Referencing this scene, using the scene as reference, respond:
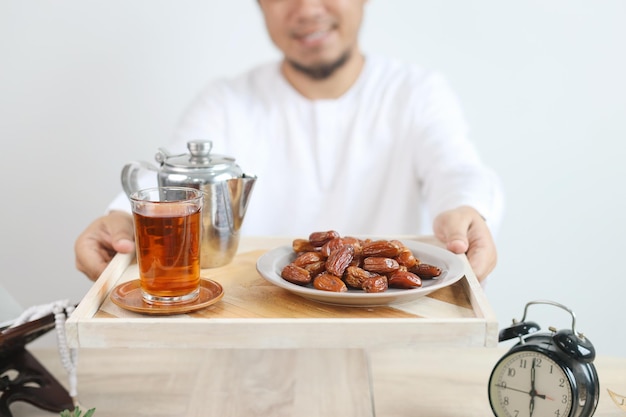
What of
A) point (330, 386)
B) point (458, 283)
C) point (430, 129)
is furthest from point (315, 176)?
point (458, 283)

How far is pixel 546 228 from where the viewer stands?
2.36 metres

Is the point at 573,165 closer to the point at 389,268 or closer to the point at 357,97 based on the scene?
the point at 357,97

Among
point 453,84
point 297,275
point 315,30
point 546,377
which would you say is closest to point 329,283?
point 297,275

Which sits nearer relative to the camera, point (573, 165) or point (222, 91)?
point (222, 91)

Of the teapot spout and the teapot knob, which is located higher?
the teapot knob

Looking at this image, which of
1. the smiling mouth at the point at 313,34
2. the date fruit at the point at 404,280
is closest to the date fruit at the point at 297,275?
the date fruit at the point at 404,280

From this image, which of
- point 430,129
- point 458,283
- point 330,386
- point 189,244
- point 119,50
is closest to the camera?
point 189,244

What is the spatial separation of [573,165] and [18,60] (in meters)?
1.80

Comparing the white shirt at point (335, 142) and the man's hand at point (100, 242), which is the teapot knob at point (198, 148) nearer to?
the man's hand at point (100, 242)

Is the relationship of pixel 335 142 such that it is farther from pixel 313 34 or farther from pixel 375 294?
pixel 375 294

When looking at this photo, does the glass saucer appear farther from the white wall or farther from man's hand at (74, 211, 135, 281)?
the white wall

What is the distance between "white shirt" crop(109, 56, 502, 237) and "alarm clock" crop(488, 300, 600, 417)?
1.05 m

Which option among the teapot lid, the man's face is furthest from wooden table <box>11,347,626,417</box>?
the man's face

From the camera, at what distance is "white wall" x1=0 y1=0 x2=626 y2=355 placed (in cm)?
225
